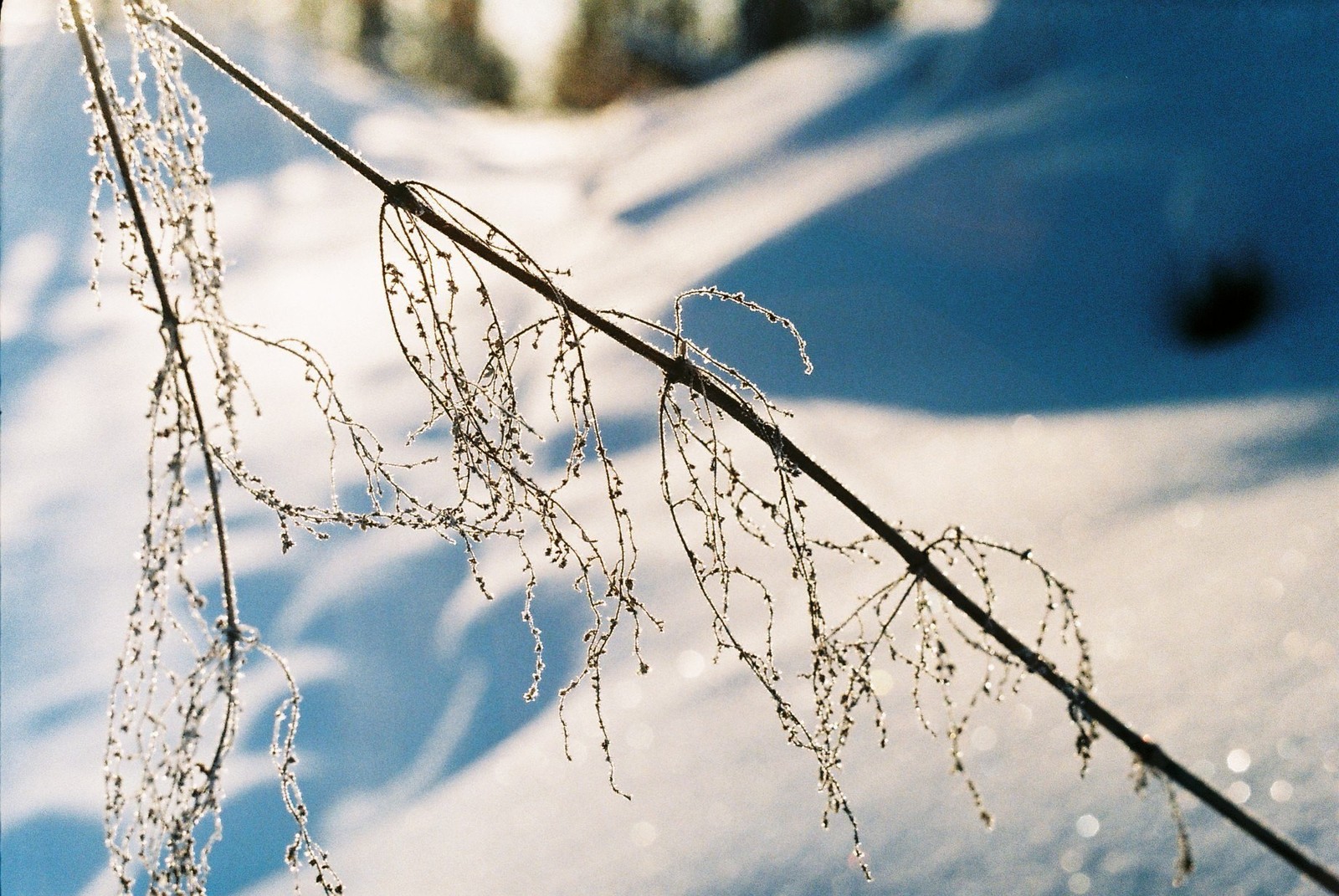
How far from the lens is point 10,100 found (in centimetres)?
863

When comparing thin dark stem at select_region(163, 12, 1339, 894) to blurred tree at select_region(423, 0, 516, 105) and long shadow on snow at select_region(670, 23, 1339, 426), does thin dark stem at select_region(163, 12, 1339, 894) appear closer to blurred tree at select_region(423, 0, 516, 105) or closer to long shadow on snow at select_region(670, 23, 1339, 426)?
long shadow on snow at select_region(670, 23, 1339, 426)

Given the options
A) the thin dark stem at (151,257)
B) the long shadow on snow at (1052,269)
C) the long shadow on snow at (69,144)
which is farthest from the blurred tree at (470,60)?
the thin dark stem at (151,257)

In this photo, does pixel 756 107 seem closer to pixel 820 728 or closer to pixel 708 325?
pixel 708 325

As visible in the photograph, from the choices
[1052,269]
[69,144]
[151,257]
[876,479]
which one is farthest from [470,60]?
[151,257]

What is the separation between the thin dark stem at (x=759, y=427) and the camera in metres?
1.16

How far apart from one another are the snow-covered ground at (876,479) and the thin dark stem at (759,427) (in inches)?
26.9

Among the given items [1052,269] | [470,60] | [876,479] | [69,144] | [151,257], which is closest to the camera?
[151,257]

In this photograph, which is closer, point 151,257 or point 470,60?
point 151,257

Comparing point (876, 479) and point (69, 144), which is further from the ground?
point (69, 144)

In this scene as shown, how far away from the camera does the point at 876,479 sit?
167 inches

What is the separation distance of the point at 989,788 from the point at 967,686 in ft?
1.55

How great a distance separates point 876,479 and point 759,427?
10.2 feet

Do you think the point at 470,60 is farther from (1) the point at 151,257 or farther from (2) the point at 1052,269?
(1) the point at 151,257

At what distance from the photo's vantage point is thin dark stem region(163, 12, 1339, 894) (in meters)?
1.16
